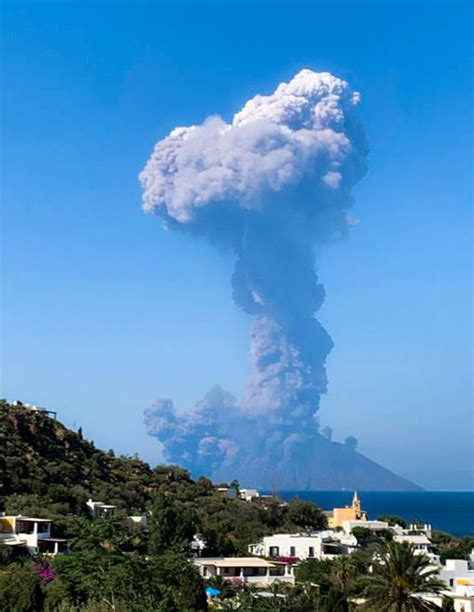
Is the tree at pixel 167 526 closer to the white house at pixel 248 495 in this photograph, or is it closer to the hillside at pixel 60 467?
the hillside at pixel 60 467

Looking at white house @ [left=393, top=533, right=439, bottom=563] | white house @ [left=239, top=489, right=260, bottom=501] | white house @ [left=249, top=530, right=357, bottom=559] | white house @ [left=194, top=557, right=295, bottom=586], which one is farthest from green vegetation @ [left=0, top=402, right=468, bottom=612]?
white house @ [left=239, top=489, right=260, bottom=501]

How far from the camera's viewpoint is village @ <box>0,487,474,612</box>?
28812 millimetres

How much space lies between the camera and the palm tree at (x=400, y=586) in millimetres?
22281

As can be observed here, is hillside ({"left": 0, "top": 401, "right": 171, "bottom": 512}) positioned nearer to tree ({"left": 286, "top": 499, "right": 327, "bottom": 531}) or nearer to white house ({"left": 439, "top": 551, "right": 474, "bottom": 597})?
tree ({"left": 286, "top": 499, "right": 327, "bottom": 531})

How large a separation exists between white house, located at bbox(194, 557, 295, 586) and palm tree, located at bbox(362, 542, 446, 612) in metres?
8.86

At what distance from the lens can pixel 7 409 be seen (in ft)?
167

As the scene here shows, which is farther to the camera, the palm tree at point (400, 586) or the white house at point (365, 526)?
the white house at point (365, 526)

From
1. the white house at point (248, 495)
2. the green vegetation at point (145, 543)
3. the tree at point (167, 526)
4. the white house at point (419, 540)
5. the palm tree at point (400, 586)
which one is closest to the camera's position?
the palm tree at point (400, 586)

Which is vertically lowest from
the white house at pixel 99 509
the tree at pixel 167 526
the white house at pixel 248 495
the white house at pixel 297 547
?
the white house at pixel 297 547

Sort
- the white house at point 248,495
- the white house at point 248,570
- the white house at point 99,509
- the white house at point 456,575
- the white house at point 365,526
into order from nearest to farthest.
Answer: the white house at point 456,575
the white house at point 248,570
the white house at point 99,509
the white house at point 365,526
the white house at point 248,495

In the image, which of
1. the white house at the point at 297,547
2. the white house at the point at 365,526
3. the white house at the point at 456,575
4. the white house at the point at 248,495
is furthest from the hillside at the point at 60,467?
the white house at the point at 456,575

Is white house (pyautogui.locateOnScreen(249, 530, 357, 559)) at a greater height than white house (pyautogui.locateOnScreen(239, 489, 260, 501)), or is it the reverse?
white house (pyautogui.locateOnScreen(239, 489, 260, 501))

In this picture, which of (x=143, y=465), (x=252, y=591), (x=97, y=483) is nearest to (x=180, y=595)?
(x=252, y=591)

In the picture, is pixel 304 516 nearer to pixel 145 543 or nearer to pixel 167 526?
pixel 167 526
